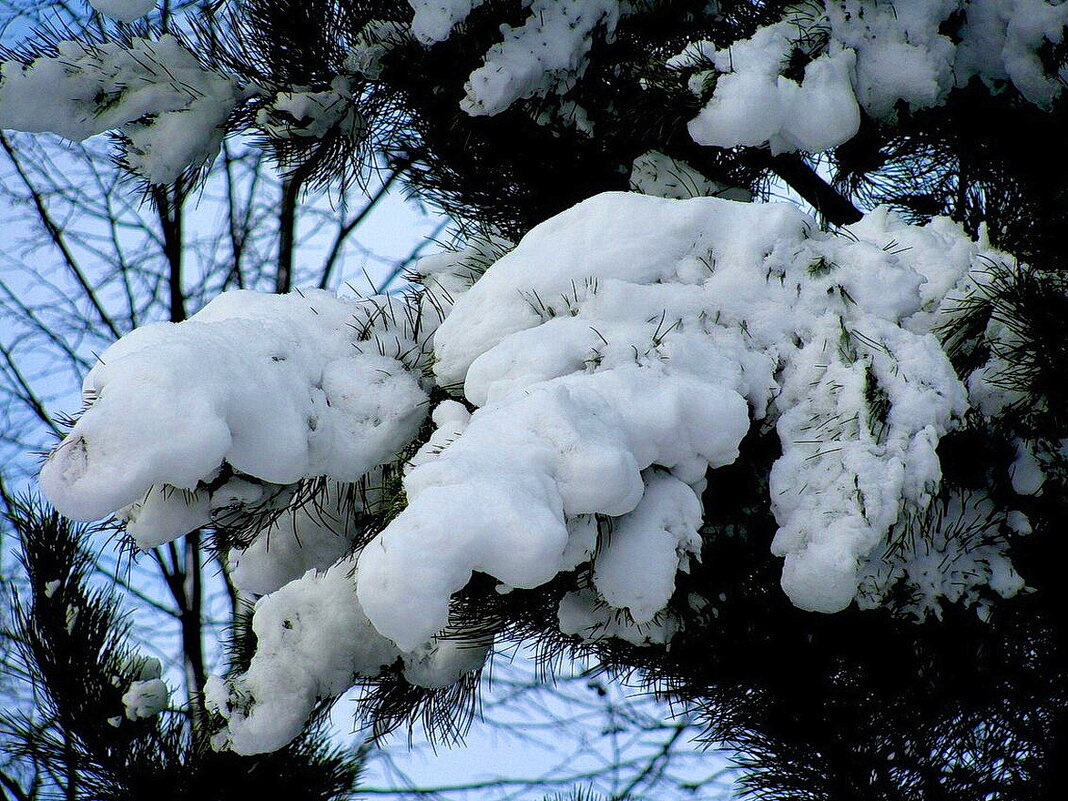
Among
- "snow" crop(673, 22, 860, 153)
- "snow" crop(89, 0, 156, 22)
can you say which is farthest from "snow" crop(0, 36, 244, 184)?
"snow" crop(673, 22, 860, 153)

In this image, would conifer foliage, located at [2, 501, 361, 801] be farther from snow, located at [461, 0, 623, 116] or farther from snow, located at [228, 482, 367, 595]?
snow, located at [461, 0, 623, 116]

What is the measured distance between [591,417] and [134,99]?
1701mm

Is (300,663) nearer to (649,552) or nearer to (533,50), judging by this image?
(649,552)

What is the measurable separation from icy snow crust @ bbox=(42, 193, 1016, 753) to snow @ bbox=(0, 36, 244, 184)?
27.2 inches

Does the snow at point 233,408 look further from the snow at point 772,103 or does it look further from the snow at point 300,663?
the snow at point 772,103

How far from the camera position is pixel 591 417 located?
132 centimetres

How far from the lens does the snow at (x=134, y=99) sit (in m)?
2.17

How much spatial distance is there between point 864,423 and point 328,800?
242 centimetres

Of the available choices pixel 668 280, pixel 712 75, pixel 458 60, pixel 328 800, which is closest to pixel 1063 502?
pixel 668 280

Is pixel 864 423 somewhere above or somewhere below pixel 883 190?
above

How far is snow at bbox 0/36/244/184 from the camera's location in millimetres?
2172

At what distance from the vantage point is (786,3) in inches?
88.7

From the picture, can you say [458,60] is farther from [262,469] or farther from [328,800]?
[328,800]

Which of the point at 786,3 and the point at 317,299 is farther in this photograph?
the point at 786,3
